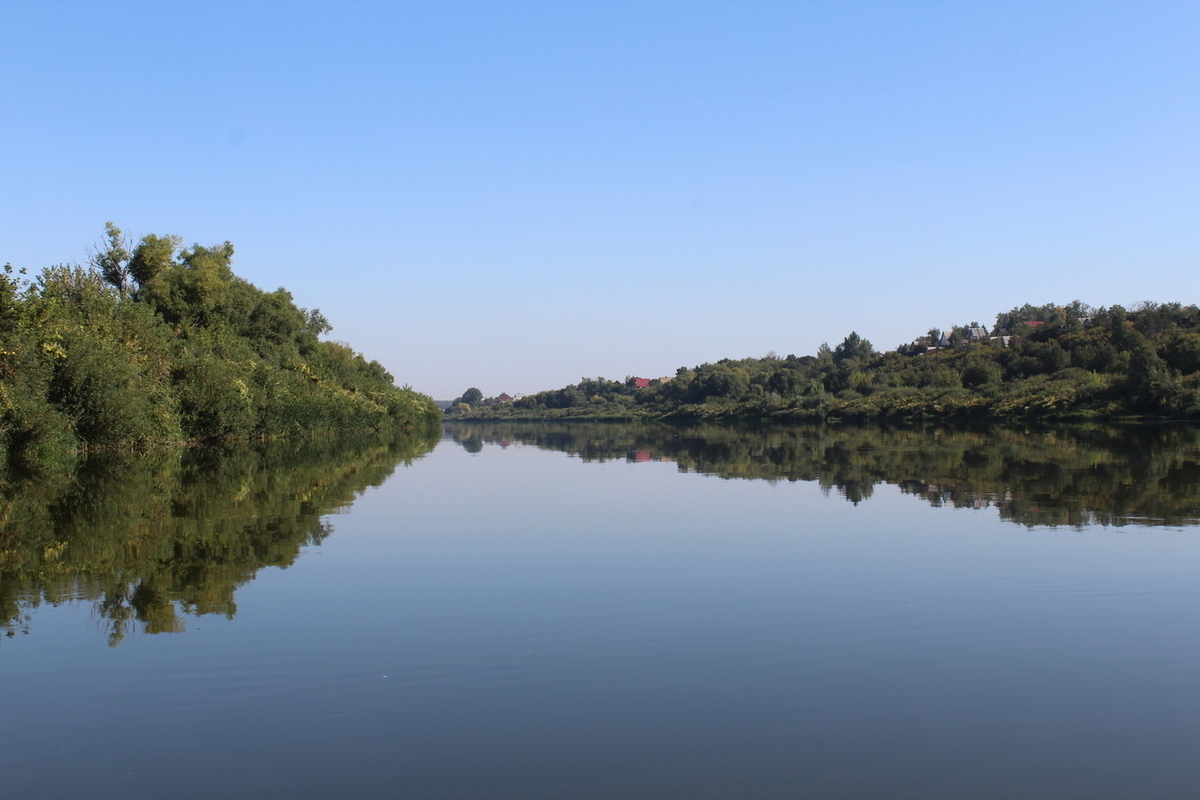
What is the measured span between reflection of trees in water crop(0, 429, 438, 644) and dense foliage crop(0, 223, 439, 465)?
2.28 m

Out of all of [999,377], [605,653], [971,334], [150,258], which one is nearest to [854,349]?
[971,334]

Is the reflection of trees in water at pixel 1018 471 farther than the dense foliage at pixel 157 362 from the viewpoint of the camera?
No

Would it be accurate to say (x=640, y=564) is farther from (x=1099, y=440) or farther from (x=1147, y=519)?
(x=1099, y=440)

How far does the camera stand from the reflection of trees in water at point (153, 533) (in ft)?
29.3

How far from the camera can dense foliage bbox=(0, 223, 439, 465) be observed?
25312 millimetres

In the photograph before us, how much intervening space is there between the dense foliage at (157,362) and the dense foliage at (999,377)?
4462 centimetres

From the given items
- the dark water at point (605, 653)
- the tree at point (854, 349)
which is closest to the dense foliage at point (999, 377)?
the tree at point (854, 349)

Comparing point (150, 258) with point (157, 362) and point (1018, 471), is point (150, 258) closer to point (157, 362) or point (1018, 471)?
point (157, 362)

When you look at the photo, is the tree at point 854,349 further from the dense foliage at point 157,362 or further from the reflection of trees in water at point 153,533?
the reflection of trees in water at point 153,533

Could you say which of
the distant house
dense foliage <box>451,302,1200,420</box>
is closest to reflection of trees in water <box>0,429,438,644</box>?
dense foliage <box>451,302,1200,420</box>

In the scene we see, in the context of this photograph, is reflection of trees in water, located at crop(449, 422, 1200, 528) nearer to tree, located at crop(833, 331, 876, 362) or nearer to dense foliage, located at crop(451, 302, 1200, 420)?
dense foliage, located at crop(451, 302, 1200, 420)

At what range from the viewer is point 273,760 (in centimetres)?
511

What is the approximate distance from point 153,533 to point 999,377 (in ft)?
264

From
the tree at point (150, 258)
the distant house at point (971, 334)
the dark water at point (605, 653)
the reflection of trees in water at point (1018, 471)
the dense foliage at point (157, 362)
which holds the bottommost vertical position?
the dark water at point (605, 653)
